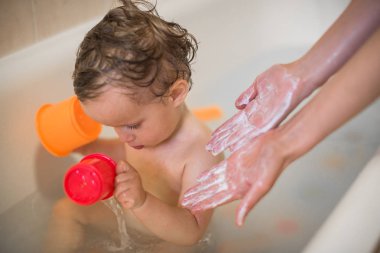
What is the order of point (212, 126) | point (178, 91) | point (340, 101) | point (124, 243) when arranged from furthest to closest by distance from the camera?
point (212, 126) < point (124, 243) < point (178, 91) < point (340, 101)

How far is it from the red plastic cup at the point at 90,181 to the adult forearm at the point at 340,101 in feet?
1.05

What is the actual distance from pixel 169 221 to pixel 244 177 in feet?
0.73

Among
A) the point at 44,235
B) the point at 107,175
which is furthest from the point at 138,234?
the point at 107,175

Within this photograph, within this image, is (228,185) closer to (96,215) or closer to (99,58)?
(99,58)

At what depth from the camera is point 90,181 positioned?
0.80m

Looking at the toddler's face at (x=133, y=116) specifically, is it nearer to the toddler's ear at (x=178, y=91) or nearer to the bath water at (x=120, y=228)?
the toddler's ear at (x=178, y=91)

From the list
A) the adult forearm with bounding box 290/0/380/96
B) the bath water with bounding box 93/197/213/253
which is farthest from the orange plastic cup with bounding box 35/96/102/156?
the adult forearm with bounding box 290/0/380/96

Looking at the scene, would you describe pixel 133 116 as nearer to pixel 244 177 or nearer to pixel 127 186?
pixel 127 186

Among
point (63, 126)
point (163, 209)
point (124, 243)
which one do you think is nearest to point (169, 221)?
point (163, 209)

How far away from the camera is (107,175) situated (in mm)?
814

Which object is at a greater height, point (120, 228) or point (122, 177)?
point (122, 177)

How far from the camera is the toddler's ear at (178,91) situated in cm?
90

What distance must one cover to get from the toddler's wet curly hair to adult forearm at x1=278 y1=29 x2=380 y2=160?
0.28 metres

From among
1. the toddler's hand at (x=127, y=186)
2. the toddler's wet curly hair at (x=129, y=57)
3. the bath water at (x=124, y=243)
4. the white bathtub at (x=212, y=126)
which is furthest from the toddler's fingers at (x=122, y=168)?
the white bathtub at (x=212, y=126)
